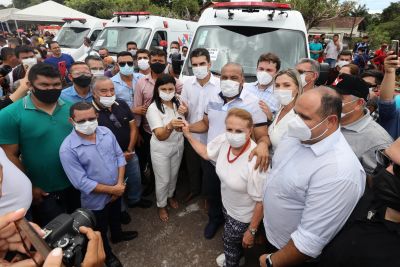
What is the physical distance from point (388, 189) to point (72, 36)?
41.4 feet

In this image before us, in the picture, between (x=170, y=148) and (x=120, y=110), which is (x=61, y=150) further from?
(x=170, y=148)

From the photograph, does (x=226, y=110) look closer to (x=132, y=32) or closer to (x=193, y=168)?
(x=193, y=168)

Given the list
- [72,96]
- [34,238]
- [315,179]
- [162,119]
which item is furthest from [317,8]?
[34,238]

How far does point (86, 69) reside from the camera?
3.45m

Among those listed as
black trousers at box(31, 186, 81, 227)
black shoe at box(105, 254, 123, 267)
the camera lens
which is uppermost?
the camera lens

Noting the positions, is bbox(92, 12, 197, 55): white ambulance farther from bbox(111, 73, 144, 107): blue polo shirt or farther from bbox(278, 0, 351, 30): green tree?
bbox(278, 0, 351, 30): green tree

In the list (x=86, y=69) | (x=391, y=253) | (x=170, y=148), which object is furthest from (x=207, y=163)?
(x=391, y=253)

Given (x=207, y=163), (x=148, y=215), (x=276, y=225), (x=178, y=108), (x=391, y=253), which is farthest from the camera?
(x=148, y=215)

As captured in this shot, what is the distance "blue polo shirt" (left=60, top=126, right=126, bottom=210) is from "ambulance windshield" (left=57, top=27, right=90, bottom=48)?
972 cm

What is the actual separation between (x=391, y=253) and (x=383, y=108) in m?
2.07

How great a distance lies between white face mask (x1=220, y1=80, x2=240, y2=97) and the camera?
286 cm

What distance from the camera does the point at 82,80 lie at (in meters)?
3.36

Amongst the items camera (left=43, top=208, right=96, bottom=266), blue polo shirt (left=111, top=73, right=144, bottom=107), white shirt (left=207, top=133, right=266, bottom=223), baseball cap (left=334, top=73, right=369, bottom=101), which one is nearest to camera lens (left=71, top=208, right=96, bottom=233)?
camera (left=43, top=208, right=96, bottom=266)

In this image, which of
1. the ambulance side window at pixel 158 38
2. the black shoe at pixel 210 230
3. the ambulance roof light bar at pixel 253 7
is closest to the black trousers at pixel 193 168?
the black shoe at pixel 210 230
